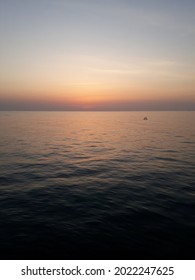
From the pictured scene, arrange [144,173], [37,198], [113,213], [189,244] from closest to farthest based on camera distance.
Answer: [189,244] < [113,213] < [37,198] < [144,173]

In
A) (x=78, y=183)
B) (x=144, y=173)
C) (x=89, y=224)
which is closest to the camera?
(x=89, y=224)

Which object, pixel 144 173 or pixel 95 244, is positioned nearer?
pixel 95 244

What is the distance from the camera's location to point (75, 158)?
39.0 m

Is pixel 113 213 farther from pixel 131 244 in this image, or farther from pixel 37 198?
pixel 37 198

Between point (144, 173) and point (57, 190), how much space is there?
12847mm

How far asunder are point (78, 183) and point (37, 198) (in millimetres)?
5827

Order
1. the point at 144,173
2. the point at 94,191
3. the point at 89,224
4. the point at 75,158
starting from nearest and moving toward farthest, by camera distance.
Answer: the point at 89,224, the point at 94,191, the point at 144,173, the point at 75,158

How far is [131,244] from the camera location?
13.4 metres
